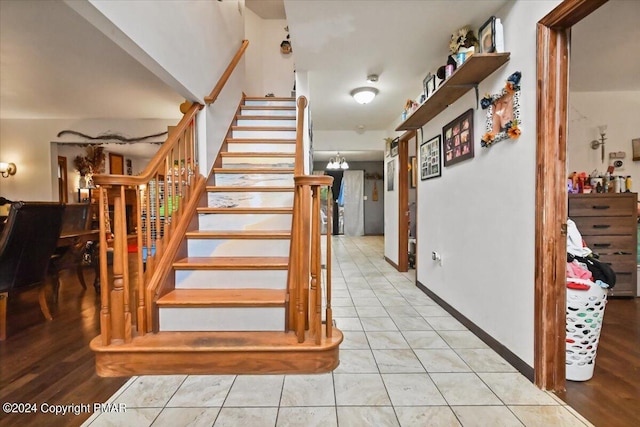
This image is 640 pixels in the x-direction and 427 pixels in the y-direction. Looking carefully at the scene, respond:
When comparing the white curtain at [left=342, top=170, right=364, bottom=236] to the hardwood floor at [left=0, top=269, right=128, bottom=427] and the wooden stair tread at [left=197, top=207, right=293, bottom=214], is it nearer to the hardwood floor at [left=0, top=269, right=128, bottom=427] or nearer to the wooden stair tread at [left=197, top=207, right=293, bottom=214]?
the wooden stair tread at [left=197, top=207, right=293, bottom=214]

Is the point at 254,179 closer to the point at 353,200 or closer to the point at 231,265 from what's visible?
the point at 231,265

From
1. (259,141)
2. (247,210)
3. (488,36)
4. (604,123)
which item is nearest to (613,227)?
(604,123)

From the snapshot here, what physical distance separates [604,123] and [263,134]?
397 cm

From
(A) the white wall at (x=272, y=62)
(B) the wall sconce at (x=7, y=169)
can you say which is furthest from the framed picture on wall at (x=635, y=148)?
(B) the wall sconce at (x=7, y=169)

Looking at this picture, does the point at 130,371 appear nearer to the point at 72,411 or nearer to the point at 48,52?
the point at 72,411

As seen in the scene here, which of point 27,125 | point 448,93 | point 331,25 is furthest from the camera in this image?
point 27,125

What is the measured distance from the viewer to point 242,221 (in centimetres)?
270

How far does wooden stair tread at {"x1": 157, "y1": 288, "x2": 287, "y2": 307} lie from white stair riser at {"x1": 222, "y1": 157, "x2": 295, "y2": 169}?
5.30ft

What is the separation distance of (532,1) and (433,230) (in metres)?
1.98

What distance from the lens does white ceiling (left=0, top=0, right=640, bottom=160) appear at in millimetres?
2037

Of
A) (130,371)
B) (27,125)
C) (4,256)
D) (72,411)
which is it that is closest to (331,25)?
(130,371)

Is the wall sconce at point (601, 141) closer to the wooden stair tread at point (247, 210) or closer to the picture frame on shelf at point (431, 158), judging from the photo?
the picture frame on shelf at point (431, 158)

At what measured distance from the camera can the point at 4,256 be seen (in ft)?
7.37
